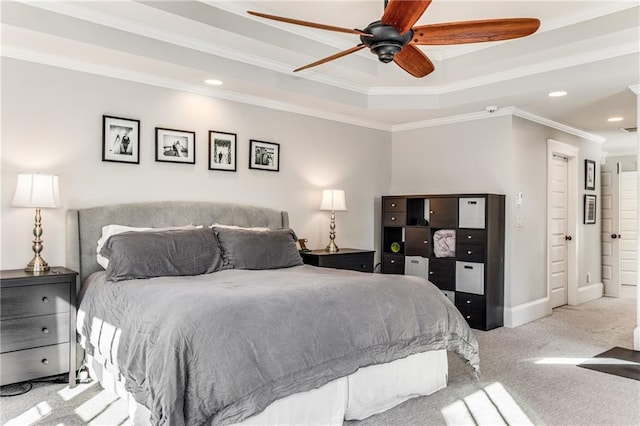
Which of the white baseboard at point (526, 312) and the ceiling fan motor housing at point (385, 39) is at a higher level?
the ceiling fan motor housing at point (385, 39)

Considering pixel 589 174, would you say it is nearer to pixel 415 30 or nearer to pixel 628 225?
pixel 628 225

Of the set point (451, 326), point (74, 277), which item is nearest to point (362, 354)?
point (451, 326)

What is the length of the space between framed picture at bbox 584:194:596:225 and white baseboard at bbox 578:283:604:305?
912 mm

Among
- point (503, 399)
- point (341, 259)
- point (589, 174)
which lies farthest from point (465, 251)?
point (589, 174)

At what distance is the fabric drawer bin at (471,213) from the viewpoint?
190 inches

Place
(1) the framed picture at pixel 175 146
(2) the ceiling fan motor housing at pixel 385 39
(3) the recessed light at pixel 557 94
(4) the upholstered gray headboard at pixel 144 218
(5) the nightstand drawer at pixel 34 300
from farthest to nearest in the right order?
(3) the recessed light at pixel 557 94
(1) the framed picture at pixel 175 146
(4) the upholstered gray headboard at pixel 144 218
(5) the nightstand drawer at pixel 34 300
(2) the ceiling fan motor housing at pixel 385 39

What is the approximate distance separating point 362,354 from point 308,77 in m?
2.89

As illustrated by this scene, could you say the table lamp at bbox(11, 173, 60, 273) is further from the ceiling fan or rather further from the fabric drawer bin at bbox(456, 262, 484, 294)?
the fabric drawer bin at bbox(456, 262, 484, 294)

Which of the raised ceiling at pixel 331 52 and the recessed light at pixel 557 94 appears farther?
the recessed light at pixel 557 94

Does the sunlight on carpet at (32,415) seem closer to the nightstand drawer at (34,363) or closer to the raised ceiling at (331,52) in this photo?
the nightstand drawer at (34,363)

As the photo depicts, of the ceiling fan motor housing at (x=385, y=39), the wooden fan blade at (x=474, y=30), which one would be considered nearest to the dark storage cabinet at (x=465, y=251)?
the wooden fan blade at (x=474, y=30)

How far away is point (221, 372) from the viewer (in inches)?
81.1

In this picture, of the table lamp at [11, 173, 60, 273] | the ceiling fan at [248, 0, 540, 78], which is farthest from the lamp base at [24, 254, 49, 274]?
the ceiling fan at [248, 0, 540, 78]

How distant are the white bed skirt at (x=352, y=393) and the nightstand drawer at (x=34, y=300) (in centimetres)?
45
